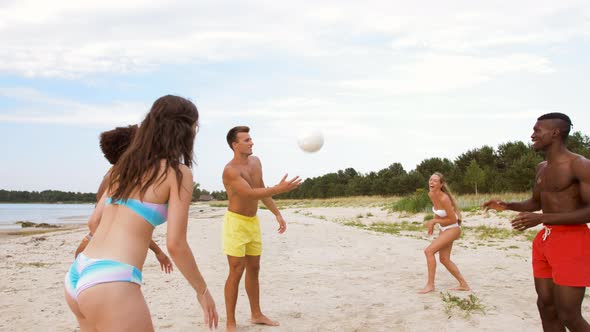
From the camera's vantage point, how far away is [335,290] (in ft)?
24.4

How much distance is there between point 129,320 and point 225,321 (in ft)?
12.4

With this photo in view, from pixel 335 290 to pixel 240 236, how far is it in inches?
97.4

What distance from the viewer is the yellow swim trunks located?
551 cm

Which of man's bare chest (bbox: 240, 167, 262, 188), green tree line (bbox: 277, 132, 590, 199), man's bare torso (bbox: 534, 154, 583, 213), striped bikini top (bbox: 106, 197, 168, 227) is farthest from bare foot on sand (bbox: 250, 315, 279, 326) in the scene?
green tree line (bbox: 277, 132, 590, 199)

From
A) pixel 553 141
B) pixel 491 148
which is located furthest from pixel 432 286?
pixel 491 148

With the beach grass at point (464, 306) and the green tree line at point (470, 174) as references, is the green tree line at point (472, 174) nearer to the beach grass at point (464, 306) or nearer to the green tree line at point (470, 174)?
the green tree line at point (470, 174)


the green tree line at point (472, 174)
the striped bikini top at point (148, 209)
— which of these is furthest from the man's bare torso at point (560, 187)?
the green tree line at point (472, 174)

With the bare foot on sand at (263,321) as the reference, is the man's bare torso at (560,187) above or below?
above

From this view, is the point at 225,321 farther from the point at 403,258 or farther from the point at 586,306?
the point at 403,258

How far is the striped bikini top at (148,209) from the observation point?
8.25ft

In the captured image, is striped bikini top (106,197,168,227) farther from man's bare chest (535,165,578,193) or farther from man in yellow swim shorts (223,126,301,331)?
man's bare chest (535,165,578,193)

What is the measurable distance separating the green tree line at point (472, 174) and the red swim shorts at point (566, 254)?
101 feet

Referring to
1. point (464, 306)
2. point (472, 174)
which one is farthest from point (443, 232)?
point (472, 174)

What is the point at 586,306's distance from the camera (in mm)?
6262
